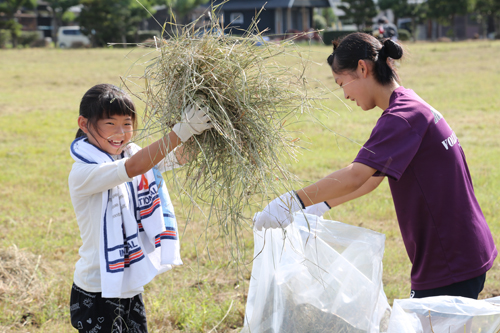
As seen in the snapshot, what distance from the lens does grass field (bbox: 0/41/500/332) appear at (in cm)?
242

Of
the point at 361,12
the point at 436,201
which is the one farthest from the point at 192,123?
the point at 361,12

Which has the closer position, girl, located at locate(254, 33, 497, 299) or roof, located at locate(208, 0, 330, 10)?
girl, located at locate(254, 33, 497, 299)

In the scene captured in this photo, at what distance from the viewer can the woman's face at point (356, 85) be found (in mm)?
1670

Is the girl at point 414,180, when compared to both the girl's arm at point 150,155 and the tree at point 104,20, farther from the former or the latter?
the tree at point 104,20

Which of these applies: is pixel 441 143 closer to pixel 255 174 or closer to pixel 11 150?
pixel 255 174

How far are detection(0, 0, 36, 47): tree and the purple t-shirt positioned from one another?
92.7 ft

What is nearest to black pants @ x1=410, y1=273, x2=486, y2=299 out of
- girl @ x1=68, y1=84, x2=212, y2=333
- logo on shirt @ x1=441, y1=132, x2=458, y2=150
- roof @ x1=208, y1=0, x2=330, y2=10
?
logo on shirt @ x1=441, y1=132, x2=458, y2=150

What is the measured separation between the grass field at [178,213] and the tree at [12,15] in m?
17.8

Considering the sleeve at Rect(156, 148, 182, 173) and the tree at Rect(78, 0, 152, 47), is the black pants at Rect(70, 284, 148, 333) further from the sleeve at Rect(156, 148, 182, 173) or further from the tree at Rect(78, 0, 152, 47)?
the tree at Rect(78, 0, 152, 47)

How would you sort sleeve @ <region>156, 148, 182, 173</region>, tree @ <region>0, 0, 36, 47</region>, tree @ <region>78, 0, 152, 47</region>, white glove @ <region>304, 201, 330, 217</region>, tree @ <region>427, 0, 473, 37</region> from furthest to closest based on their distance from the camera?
tree @ <region>427, 0, 473, 37</region> < tree @ <region>78, 0, 152, 47</region> < tree @ <region>0, 0, 36, 47</region> < white glove @ <region>304, 201, 330, 217</region> < sleeve @ <region>156, 148, 182, 173</region>

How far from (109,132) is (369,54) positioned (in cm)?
100

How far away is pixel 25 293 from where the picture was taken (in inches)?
99.7

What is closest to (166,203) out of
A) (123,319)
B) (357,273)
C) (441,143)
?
(123,319)

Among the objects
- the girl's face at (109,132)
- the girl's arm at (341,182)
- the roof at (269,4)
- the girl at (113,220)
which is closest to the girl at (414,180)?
the girl's arm at (341,182)
